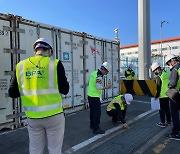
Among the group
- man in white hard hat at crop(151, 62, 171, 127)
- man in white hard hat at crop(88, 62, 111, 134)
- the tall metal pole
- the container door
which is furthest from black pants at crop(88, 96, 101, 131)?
the tall metal pole

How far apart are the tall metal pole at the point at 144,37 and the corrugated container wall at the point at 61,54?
183 cm

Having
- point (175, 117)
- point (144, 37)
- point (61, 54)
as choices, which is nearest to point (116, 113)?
point (175, 117)

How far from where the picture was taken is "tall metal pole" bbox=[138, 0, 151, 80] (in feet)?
37.7

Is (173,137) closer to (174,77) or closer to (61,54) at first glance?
(174,77)

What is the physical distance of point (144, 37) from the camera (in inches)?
458

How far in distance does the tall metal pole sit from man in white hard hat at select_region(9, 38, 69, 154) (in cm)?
947

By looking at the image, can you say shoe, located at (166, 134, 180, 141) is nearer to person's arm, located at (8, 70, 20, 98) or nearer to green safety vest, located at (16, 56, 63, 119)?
green safety vest, located at (16, 56, 63, 119)

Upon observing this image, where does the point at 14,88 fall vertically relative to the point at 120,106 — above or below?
above

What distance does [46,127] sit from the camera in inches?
108

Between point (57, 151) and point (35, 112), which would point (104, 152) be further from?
point (35, 112)

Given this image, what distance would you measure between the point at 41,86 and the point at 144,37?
9.73 meters

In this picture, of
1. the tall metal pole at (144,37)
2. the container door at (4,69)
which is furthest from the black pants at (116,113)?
the tall metal pole at (144,37)

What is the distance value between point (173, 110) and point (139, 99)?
563 centimetres

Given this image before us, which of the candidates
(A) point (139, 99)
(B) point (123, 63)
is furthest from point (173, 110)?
(B) point (123, 63)
